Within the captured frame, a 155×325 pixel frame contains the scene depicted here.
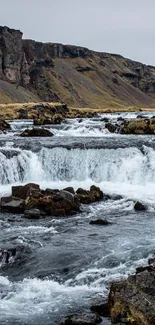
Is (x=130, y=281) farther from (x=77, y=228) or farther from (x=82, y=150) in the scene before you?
(x=82, y=150)

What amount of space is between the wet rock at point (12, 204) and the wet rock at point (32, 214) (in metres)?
1.20

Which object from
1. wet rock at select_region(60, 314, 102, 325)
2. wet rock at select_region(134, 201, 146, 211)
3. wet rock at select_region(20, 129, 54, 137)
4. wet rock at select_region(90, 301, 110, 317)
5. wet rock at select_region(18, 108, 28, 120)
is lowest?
wet rock at select_region(134, 201, 146, 211)

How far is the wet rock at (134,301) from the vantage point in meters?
11.9

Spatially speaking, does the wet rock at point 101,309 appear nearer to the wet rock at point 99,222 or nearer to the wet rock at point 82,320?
the wet rock at point 82,320

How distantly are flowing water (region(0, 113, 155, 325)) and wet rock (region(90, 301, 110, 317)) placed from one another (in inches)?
18.4

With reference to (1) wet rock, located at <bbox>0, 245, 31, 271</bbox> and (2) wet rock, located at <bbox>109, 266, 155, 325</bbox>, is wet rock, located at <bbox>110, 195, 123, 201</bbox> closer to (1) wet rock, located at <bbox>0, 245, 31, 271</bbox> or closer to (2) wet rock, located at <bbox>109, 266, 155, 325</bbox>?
(1) wet rock, located at <bbox>0, 245, 31, 271</bbox>

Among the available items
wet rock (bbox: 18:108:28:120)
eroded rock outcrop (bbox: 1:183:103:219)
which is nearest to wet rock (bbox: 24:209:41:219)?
eroded rock outcrop (bbox: 1:183:103:219)

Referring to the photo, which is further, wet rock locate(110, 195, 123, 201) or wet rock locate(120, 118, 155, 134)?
wet rock locate(120, 118, 155, 134)

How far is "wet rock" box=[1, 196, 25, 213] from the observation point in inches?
1090

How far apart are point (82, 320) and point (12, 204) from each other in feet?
52.0

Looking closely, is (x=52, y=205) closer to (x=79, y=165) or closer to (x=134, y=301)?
(x=79, y=165)

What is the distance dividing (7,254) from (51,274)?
2586 mm

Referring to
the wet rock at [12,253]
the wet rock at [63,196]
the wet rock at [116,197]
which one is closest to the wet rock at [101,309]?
the wet rock at [12,253]

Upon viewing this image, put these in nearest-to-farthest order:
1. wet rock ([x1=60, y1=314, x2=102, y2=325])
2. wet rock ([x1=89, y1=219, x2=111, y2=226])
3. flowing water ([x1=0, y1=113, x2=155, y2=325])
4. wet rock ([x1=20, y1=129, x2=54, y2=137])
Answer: wet rock ([x1=60, y1=314, x2=102, y2=325]), flowing water ([x1=0, y1=113, x2=155, y2=325]), wet rock ([x1=89, y1=219, x2=111, y2=226]), wet rock ([x1=20, y1=129, x2=54, y2=137])
